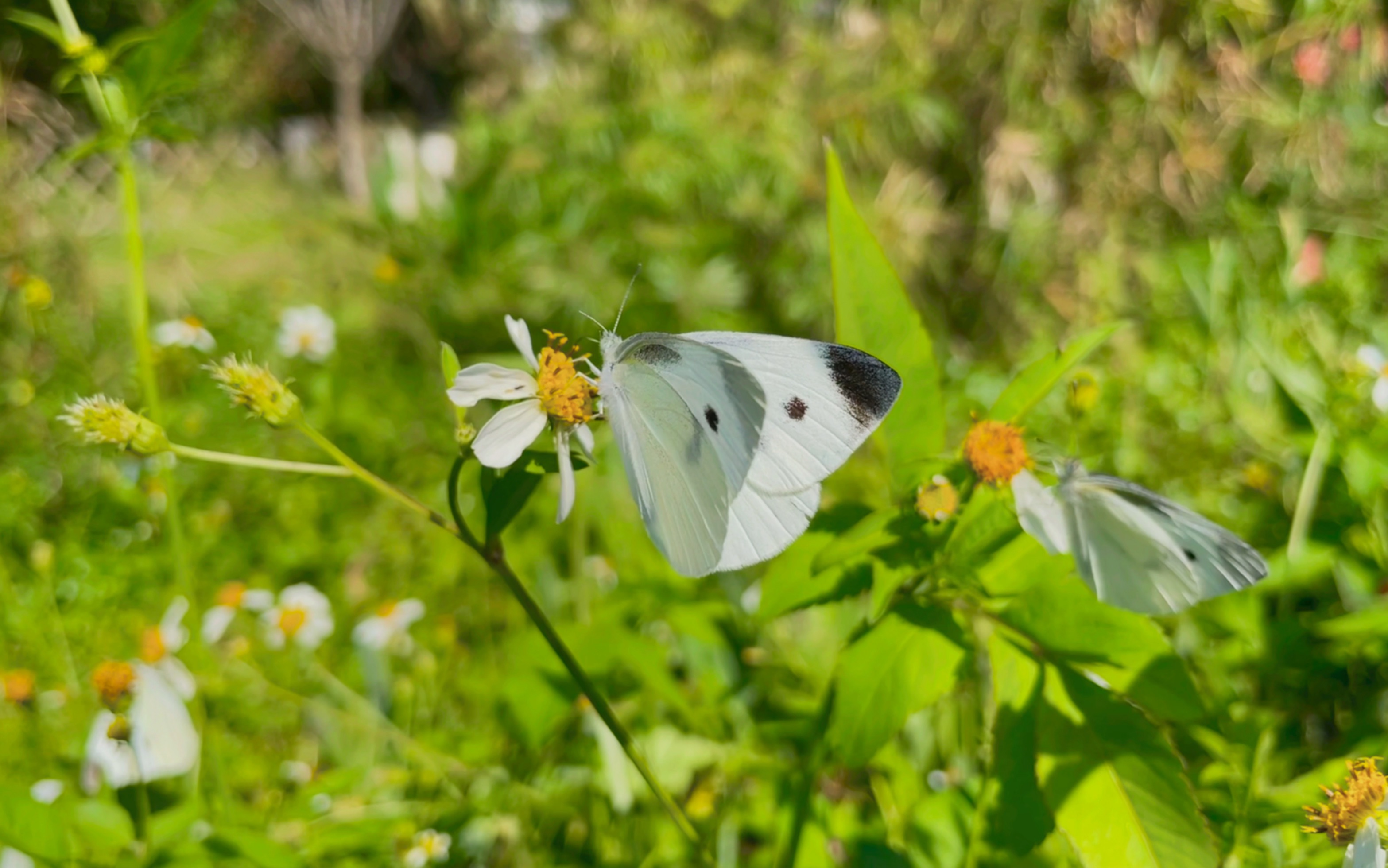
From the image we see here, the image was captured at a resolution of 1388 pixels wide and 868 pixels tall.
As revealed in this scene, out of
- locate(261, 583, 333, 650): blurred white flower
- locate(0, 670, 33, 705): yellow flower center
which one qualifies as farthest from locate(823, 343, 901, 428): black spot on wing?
locate(0, 670, 33, 705): yellow flower center

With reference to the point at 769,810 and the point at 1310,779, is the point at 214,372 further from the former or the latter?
the point at 1310,779

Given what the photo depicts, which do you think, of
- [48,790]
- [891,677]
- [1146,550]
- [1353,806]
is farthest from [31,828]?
[1353,806]

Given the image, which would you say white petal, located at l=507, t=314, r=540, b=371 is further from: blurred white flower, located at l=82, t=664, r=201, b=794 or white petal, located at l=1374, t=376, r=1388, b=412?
white petal, located at l=1374, t=376, r=1388, b=412

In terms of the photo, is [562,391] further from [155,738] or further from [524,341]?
[155,738]

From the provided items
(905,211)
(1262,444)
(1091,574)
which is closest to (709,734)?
(1091,574)

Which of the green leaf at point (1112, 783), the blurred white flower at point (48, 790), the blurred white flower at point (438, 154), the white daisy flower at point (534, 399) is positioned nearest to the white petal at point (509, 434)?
the white daisy flower at point (534, 399)
